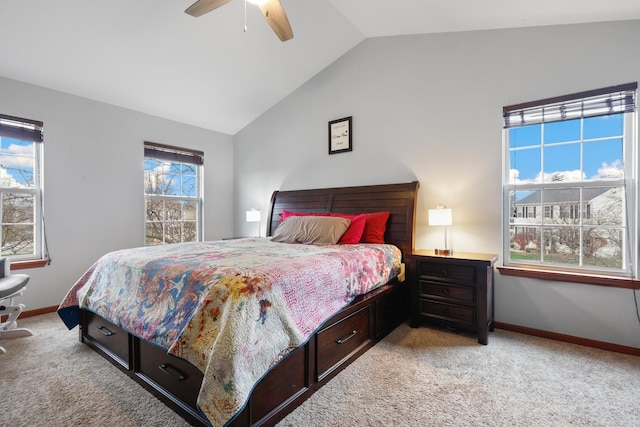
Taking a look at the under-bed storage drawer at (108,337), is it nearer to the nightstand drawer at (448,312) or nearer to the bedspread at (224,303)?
the bedspread at (224,303)

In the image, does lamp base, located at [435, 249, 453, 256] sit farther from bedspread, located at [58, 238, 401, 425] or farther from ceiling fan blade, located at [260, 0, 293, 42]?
ceiling fan blade, located at [260, 0, 293, 42]

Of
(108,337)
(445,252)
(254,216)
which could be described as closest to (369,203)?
(445,252)

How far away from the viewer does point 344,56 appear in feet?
12.5

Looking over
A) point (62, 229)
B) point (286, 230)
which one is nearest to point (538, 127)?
point (286, 230)

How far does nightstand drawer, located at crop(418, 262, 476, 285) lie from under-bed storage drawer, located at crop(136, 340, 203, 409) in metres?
2.04

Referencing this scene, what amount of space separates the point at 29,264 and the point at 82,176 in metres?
1.07

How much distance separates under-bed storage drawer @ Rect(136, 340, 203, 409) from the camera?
1.54 m

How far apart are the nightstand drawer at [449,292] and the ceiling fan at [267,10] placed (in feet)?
8.06

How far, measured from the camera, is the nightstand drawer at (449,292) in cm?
253

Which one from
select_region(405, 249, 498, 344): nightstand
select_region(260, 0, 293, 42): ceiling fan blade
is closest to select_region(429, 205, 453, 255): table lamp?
select_region(405, 249, 498, 344): nightstand

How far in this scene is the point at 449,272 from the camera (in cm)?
263

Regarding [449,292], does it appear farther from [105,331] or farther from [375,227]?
[105,331]

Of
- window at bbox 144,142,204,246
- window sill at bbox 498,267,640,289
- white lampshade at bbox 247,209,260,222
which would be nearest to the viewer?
window sill at bbox 498,267,640,289

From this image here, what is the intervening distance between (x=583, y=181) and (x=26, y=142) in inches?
215
